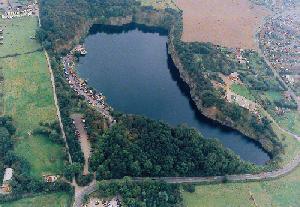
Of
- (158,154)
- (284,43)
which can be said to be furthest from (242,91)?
(158,154)

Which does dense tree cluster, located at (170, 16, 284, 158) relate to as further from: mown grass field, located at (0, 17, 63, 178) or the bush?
mown grass field, located at (0, 17, 63, 178)

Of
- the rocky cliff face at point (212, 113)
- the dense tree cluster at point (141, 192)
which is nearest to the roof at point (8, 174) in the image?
the dense tree cluster at point (141, 192)

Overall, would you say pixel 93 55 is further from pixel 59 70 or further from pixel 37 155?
pixel 37 155

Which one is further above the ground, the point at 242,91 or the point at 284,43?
the point at 284,43

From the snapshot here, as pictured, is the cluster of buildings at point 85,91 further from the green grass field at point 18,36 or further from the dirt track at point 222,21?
the dirt track at point 222,21

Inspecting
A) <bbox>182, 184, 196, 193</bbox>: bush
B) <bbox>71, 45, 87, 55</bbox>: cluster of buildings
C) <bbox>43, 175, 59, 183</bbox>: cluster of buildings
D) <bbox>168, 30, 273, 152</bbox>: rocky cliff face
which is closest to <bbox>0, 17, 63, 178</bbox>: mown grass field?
<bbox>43, 175, 59, 183</bbox>: cluster of buildings

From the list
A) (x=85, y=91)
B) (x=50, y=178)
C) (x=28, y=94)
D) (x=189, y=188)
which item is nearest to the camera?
(x=50, y=178)

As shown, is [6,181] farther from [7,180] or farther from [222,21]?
[222,21]
